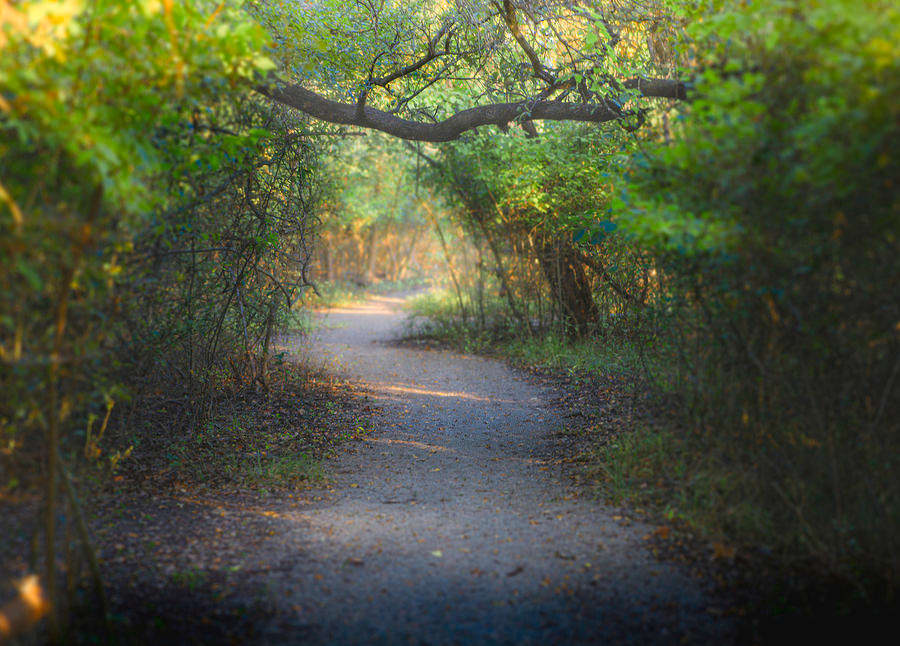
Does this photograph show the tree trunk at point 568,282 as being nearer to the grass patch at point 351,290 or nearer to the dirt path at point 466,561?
the dirt path at point 466,561

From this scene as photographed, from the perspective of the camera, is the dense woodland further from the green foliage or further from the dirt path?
the dirt path

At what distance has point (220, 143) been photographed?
3.56 meters

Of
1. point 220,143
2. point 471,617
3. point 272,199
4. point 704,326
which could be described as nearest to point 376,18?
point 272,199

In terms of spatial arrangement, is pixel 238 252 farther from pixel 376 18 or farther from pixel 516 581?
pixel 516 581

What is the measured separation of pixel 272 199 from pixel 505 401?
3.80 metres

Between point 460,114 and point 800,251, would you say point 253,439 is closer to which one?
point 460,114

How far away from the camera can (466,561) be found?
11.7ft

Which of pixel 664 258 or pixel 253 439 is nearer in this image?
pixel 664 258

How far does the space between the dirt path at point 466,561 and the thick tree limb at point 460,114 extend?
3426 mm

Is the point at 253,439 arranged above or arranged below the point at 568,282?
below

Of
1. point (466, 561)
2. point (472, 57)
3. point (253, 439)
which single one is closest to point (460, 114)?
point (472, 57)

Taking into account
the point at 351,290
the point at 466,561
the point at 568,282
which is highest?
the point at 568,282

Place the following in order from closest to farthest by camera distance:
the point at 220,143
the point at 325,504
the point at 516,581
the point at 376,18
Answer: the point at 516,581, the point at 220,143, the point at 325,504, the point at 376,18

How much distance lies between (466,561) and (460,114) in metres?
5.19
